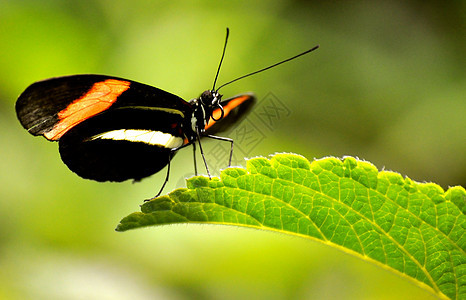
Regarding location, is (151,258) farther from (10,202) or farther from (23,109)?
(23,109)

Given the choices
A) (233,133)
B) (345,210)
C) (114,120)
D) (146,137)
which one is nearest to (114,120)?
(114,120)

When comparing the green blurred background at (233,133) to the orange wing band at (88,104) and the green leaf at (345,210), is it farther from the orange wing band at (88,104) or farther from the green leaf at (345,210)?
the green leaf at (345,210)

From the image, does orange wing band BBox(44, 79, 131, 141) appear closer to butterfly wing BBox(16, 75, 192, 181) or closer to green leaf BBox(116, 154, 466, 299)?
butterfly wing BBox(16, 75, 192, 181)

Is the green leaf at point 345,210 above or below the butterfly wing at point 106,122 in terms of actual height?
below

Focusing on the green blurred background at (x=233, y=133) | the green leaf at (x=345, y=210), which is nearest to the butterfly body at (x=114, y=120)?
the green blurred background at (x=233, y=133)

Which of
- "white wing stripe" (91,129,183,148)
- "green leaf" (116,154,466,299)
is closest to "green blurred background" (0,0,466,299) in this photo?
"white wing stripe" (91,129,183,148)

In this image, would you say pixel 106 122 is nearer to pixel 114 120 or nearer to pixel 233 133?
pixel 114 120

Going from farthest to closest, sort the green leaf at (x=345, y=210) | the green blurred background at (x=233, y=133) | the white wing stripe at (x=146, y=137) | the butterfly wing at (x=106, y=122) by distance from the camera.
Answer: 1. the green blurred background at (x=233, y=133)
2. the white wing stripe at (x=146, y=137)
3. the butterfly wing at (x=106, y=122)
4. the green leaf at (x=345, y=210)

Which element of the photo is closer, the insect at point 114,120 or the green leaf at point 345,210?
the green leaf at point 345,210
